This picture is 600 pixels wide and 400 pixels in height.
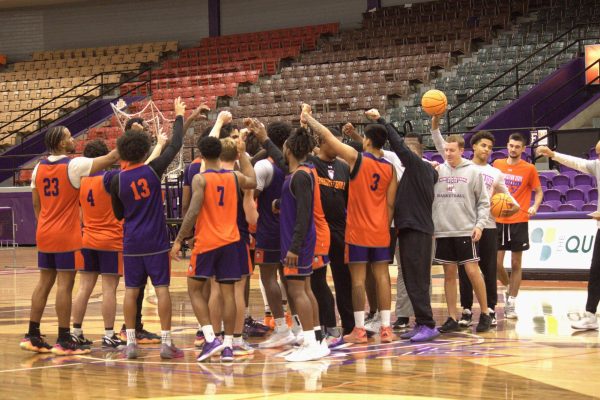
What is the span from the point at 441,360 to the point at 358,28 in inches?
919

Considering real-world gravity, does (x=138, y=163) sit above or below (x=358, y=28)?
below

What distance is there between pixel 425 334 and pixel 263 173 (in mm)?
1961

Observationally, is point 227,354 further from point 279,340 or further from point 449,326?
point 449,326

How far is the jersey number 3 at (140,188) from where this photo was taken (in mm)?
7871

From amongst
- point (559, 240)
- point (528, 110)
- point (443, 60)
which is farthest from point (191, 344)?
point (443, 60)

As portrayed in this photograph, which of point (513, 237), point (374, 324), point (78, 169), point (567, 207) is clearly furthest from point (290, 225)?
point (567, 207)

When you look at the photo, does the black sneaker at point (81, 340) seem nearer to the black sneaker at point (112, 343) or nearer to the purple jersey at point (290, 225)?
the black sneaker at point (112, 343)

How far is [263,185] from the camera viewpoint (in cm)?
860

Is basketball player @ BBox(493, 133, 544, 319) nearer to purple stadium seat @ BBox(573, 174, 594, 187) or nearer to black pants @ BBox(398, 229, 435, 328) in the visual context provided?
black pants @ BBox(398, 229, 435, 328)

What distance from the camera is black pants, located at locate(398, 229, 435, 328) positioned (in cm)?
872

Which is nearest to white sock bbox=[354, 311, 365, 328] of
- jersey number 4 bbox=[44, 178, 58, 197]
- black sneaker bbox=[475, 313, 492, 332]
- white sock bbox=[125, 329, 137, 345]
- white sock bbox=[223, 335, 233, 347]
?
black sneaker bbox=[475, 313, 492, 332]

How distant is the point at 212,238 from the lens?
7.80 meters

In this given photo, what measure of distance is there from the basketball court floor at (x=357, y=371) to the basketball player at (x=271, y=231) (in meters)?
0.46

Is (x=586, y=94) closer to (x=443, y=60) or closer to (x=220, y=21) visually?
(x=443, y=60)
